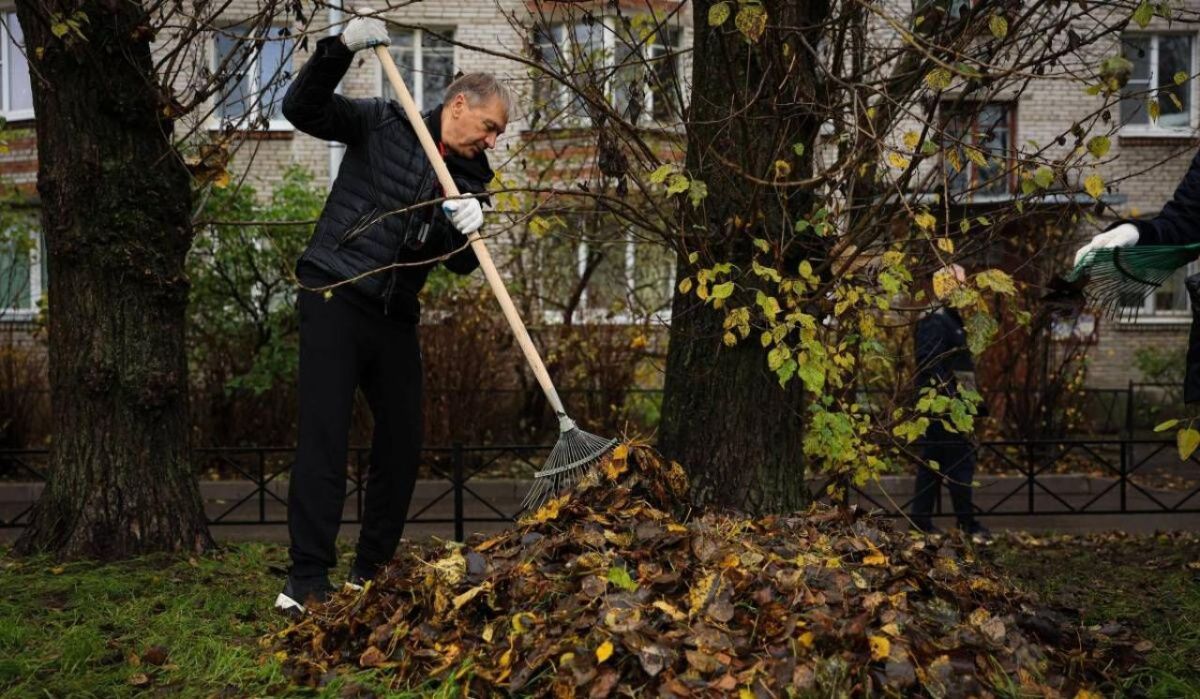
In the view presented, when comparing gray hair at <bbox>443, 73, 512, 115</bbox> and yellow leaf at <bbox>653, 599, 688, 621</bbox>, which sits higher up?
gray hair at <bbox>443, 73, 512, 115</bbox>

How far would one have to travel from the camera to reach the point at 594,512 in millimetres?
3811

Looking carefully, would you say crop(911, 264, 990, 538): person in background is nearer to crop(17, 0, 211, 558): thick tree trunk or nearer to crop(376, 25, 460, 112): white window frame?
crop(17, 0, 211, 558): thick tree trunk

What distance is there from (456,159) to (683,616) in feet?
6.76

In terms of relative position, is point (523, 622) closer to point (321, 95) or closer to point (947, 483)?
point (321, 95)

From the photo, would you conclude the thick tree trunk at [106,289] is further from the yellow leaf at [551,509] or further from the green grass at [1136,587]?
the green grass at [1136,587]

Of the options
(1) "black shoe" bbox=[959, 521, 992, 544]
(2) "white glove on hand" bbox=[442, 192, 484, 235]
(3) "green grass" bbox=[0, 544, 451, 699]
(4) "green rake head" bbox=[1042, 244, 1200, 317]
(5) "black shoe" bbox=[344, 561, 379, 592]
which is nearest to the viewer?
(3) "green grass" bbox=[0, 544, 451, 699]

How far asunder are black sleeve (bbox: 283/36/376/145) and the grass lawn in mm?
1736

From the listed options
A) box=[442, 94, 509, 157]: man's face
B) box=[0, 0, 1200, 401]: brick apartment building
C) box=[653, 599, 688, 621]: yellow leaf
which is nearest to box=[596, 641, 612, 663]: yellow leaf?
box=[653, 599, 688, 621]: yellow leaf

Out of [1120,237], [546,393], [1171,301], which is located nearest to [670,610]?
[546,393]

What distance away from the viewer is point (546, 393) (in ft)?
13.7

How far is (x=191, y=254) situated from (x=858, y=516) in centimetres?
721

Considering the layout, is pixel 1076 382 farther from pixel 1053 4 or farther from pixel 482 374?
pixel 1053 4

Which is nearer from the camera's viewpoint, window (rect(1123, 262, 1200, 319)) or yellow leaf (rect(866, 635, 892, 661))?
yellow leaf (rect(866, 635, 892, 661))

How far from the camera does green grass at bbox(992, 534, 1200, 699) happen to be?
11.3 feet
